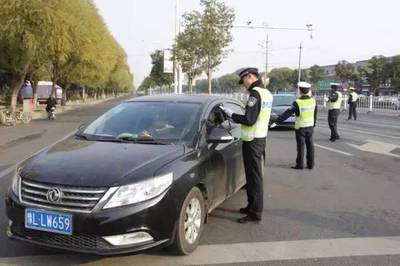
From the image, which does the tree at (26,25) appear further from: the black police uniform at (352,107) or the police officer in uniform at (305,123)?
the police officer in uniform at (305,123)

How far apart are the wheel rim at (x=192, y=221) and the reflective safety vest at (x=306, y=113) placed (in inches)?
225

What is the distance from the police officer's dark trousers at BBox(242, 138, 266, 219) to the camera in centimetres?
628

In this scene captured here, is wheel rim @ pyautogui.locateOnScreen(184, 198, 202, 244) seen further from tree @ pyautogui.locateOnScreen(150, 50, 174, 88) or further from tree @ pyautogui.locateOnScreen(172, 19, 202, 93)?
tree @ pyautogui.locateOnScreen(150, 50, 174, 88)

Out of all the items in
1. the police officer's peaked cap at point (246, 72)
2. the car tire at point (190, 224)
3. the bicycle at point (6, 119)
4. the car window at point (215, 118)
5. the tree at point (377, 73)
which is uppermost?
the tree at point (377, 73)

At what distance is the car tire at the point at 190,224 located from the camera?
4.90 metres

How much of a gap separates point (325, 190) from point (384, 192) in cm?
91

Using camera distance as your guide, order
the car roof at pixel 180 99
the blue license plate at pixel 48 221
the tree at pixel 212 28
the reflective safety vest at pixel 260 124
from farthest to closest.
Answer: the tree at pixel 212 28 → the car roof at pixel 180 99 → the reflective safety vest at pixel 260 124 → the blue license plate at pixel 48 221

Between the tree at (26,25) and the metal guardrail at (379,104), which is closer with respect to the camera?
the tree at (26,25)

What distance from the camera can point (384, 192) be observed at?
8.30m

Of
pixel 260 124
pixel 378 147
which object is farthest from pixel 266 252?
pixel 378 147

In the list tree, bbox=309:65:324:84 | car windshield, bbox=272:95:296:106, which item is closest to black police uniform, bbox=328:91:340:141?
car windshield, bbox=272:95:296:106

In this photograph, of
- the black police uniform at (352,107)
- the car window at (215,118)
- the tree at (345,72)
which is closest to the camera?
the car window at (215,118)

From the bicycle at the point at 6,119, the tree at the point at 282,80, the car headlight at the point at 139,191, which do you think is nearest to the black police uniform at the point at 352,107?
the bicycle at the point at 6,119

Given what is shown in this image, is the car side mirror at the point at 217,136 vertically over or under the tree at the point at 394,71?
under
